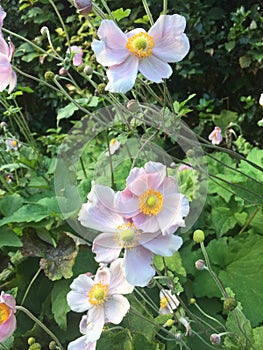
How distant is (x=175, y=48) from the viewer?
0.67 meters

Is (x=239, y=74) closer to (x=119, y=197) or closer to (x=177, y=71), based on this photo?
(x=177, y=71)

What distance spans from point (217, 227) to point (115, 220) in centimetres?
70

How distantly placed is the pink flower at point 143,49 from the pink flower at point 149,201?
124mm

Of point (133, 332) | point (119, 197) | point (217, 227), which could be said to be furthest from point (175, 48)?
point (217, 227)

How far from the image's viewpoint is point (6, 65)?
0.75 metres

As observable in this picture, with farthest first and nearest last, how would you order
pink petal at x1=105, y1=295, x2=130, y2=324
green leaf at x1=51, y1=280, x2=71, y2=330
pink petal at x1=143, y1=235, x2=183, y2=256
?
1. green leaf at x1=51, y1=280, x2=71, y2=330
2. pink petal at x1=105, y1=295, x2=130, y2=324
3. pink petal at x1=143, y1=235, x2=183, y2=256

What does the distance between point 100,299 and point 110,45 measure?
1.21ft

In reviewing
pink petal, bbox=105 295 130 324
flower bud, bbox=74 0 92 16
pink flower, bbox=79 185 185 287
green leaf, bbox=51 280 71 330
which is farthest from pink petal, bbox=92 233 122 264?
green leaf, bbox=51 280 71 330

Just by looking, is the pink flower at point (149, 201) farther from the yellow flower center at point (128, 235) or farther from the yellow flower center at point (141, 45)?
the yellow flower center at point (141, 45)

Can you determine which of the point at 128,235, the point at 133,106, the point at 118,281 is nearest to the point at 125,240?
the point at 128,235

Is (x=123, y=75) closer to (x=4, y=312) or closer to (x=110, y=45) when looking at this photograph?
(x=110, y=45)

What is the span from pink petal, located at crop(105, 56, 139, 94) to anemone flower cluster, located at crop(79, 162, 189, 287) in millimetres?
107

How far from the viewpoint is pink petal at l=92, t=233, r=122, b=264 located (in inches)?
25.7

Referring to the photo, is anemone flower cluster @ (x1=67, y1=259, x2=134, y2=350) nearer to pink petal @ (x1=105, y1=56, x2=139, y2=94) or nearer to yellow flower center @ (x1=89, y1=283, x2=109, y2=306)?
yellow flower center @ (x1=89, y1=283, x2=109, y2=306)
